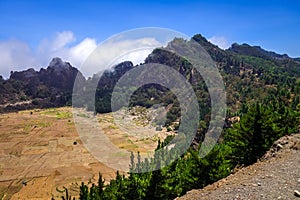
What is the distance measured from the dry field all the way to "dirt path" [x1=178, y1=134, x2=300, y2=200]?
19305 mm

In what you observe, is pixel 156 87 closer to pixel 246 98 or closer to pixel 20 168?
pixel 246 98

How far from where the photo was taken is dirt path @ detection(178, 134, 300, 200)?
11281 millimetres

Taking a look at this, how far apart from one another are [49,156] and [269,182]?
66698 mm

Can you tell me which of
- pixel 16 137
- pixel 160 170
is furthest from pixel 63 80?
pixel 160 170

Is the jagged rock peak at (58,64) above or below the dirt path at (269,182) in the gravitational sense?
above

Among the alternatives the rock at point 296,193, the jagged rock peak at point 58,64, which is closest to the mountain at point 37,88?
the jagged rock peak at point 58,64

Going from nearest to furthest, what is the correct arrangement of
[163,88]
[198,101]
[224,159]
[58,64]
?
[224,159]
[198,101]
[163,88]
[58,64]

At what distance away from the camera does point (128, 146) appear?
76.1 metres

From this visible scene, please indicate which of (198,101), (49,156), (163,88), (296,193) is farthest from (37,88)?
(296,193)

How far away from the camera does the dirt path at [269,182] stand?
444 inches

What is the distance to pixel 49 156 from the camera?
235ft

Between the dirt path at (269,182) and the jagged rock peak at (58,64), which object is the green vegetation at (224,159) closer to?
the dirt path at (269,182)

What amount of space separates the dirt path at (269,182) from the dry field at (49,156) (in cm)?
1931

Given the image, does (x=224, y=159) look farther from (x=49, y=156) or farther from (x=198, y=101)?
(x=198, y=101)
